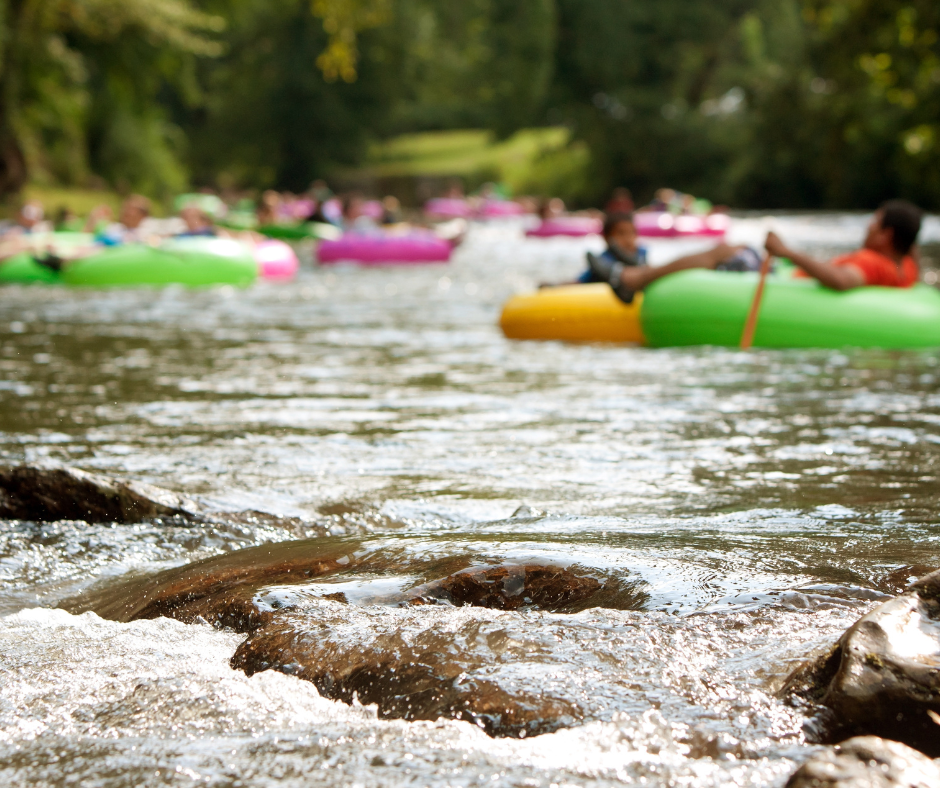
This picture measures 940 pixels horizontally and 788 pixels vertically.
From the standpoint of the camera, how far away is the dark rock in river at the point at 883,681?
2311mm

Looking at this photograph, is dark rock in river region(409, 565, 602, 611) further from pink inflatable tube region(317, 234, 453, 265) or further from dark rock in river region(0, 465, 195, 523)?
pink inflatable tube region(317, 234, 453, 265)

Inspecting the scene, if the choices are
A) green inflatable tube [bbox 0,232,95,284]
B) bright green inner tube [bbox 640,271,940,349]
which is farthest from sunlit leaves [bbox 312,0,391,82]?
green inflatable tube [bbox 0,232,95,284]

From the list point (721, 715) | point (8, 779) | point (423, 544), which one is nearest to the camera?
point (8, 779)

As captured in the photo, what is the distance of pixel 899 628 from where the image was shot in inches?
98.0

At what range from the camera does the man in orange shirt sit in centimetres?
804

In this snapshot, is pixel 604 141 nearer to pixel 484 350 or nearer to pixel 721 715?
pixel 484 350

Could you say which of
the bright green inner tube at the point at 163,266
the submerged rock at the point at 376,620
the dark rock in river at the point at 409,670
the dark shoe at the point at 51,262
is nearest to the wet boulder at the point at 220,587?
the submerged rock at the point at 376,620

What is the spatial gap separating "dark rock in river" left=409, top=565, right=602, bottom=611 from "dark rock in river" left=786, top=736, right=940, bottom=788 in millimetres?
1018

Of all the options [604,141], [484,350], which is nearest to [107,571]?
[484,350]

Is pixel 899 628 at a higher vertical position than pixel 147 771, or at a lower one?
higher

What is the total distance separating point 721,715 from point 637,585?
2.24 ft

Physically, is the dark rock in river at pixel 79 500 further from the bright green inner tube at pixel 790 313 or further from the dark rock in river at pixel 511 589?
the bright green inner tube at pixel 790 313

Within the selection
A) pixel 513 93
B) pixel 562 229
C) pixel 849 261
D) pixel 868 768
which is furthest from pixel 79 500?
pixel 513 93

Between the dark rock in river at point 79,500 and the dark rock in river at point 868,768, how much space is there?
102 inches
